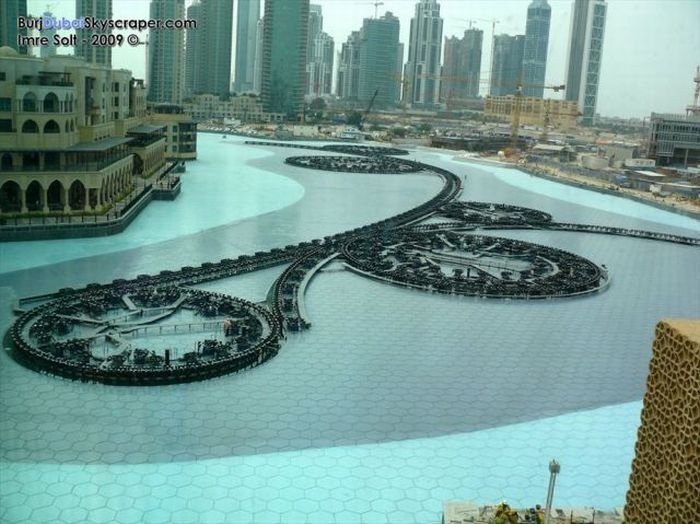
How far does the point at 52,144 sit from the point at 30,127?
13.3 inches

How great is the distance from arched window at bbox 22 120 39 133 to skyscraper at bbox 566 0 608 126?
42.8 ft

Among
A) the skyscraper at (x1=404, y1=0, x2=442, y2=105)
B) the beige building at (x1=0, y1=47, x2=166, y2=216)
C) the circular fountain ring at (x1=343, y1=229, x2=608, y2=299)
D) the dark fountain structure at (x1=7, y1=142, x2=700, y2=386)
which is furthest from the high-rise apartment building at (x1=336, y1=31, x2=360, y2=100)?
the circular fountain ring at (x1=343, y1=229, x2=608, y2=299)

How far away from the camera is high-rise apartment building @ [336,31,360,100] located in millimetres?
47969

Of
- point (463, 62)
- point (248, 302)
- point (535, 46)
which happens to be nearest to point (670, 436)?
point (248, 302)

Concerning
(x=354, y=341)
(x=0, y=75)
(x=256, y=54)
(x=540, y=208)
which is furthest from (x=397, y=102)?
(x=354, y=341)

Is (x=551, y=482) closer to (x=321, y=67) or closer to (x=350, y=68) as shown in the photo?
(x=350, y=68)

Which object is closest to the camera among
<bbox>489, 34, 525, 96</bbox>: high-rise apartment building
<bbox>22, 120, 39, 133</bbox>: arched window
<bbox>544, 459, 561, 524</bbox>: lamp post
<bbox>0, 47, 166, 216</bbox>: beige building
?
<bbox>544, 459, 561, 524</bbox>: lamp post

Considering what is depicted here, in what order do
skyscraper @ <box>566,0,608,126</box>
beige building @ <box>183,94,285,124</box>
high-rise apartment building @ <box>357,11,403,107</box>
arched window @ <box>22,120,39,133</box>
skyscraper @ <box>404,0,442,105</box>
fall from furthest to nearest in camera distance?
high-rise apartment building @ <box>357,11,403,107</box>, skyscraper @ <box>404,0,442,105</box>, beige building @ <box>183,94,285,124</box>, skyscraper @ <box>566,0,608,126</box>, arched window @ <box>22,120,39,133</box>

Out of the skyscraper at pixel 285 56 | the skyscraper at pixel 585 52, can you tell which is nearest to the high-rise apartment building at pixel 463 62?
the skyscraper at pixel 585 52

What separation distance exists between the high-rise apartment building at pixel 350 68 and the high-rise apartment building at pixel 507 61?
10889 mm

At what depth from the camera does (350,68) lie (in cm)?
4953

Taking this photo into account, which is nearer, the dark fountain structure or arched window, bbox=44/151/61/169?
the dark fountain structure

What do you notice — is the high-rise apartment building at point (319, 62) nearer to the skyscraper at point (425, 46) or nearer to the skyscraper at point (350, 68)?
the skyscraper at point (350, 68)

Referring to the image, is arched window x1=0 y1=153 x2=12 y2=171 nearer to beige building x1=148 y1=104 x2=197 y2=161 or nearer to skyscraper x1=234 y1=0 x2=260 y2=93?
beige building x1=148 y1=104 x2=197 y2=161
